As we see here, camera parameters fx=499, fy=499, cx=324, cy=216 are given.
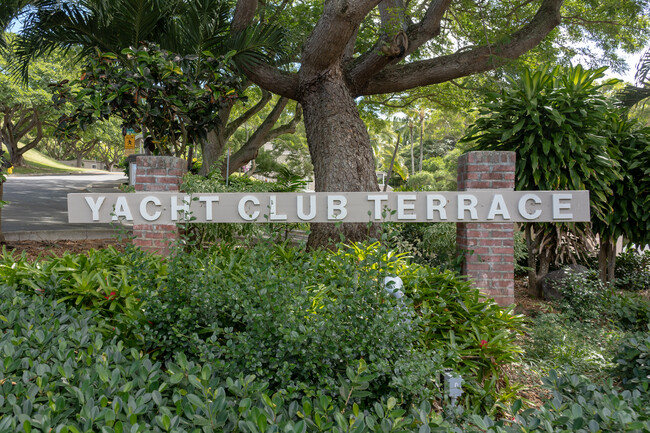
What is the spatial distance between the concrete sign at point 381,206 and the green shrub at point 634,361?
196 cm

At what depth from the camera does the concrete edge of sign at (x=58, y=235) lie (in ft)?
25.1

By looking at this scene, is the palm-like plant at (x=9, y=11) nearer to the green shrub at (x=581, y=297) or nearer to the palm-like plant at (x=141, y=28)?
the palm-like plant at (x=141, y=28)

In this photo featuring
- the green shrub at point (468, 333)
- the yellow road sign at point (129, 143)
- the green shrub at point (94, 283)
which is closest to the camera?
the green shrub at point (468, 333)

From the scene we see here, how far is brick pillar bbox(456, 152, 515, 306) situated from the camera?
491cm

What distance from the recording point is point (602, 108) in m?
5.45

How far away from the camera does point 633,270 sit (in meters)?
7.45

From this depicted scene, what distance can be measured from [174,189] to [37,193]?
1497cm

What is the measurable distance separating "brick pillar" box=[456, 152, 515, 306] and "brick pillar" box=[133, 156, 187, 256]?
9.56 ft

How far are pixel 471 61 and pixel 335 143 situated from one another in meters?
2.29

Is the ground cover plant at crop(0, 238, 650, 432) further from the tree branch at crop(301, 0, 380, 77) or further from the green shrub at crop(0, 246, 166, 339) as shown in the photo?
the tree branch at crop(301, 0, 380, 77)

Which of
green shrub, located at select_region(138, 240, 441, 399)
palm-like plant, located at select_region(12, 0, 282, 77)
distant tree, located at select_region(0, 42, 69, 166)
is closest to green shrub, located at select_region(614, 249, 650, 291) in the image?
green shrub, located at select_region(138, 240, 441, 399)

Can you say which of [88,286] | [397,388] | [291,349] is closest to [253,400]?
[291,349]

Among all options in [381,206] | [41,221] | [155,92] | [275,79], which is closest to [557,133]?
[381,206]

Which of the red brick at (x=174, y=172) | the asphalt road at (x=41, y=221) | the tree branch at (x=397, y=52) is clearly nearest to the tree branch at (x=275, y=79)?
the tree branch at (x=397, y=52)
